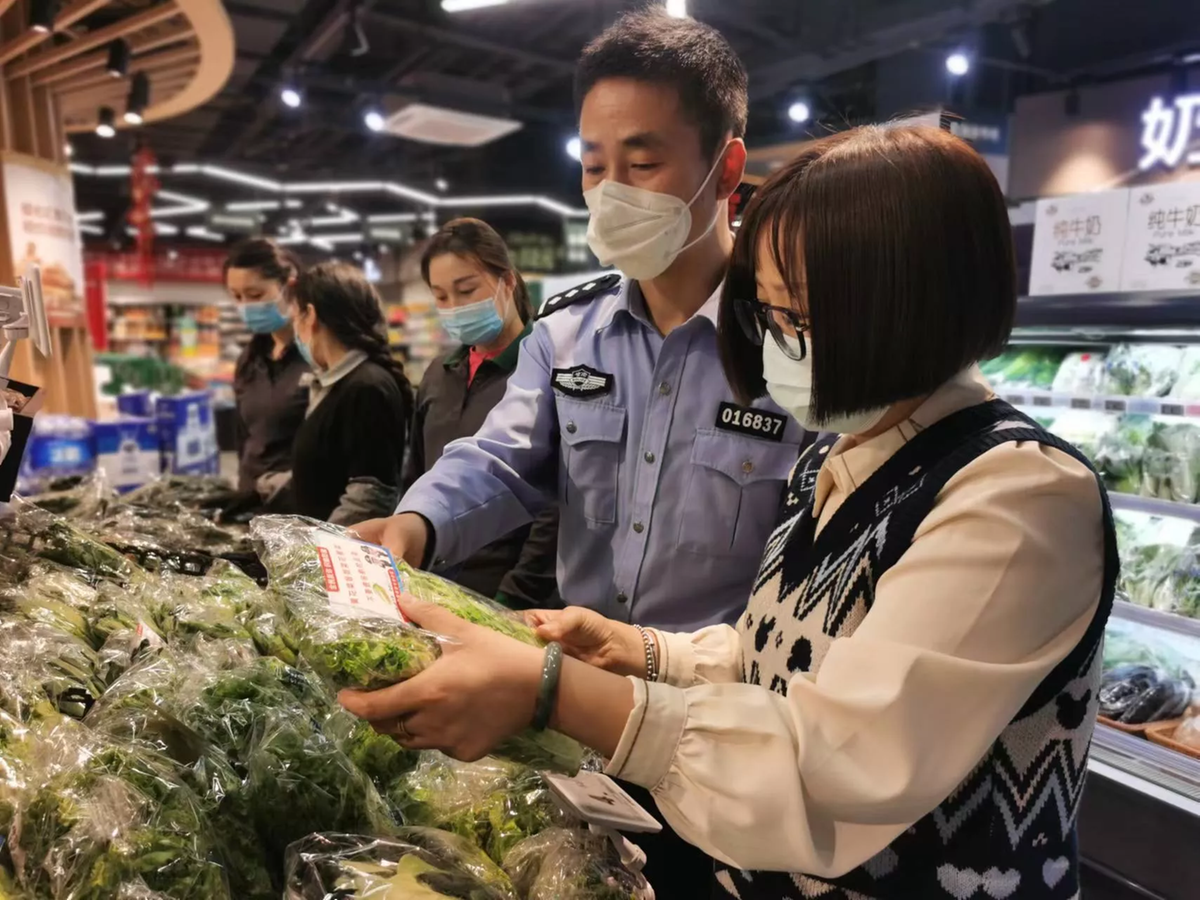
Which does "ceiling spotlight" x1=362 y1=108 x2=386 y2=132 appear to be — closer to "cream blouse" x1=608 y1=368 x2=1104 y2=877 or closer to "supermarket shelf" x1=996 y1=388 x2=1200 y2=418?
"supermarket shelf" x1=996 y1=388 x2=1200 y2=418

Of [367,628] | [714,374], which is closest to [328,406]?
[714,374]

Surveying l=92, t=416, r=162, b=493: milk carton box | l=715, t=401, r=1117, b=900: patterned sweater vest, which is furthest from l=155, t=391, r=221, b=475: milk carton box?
l=715, t=401, r=1117, b=900: patterned sweater vest

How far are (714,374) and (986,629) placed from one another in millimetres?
961

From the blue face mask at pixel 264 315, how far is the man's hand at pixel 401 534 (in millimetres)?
2778

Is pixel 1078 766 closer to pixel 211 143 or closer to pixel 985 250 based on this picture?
pixel 985 250

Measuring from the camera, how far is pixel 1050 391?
267 cm

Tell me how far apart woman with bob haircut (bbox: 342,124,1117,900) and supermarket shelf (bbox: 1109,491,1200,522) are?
1.66 meters

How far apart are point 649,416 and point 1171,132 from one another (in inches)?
301

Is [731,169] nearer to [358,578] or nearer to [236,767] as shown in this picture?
[358,578]

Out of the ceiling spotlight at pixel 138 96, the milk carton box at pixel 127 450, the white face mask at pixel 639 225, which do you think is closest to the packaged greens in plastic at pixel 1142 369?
the white face mask at pixel 639 225

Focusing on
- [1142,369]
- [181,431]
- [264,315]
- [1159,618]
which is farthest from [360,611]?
[181,431]

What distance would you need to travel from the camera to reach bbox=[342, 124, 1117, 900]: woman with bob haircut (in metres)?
0.81

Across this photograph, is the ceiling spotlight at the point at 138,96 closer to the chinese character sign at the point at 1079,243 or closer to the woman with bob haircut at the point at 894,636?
the chinese character sign at the point at 1079,243

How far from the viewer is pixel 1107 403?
242 centimetres
